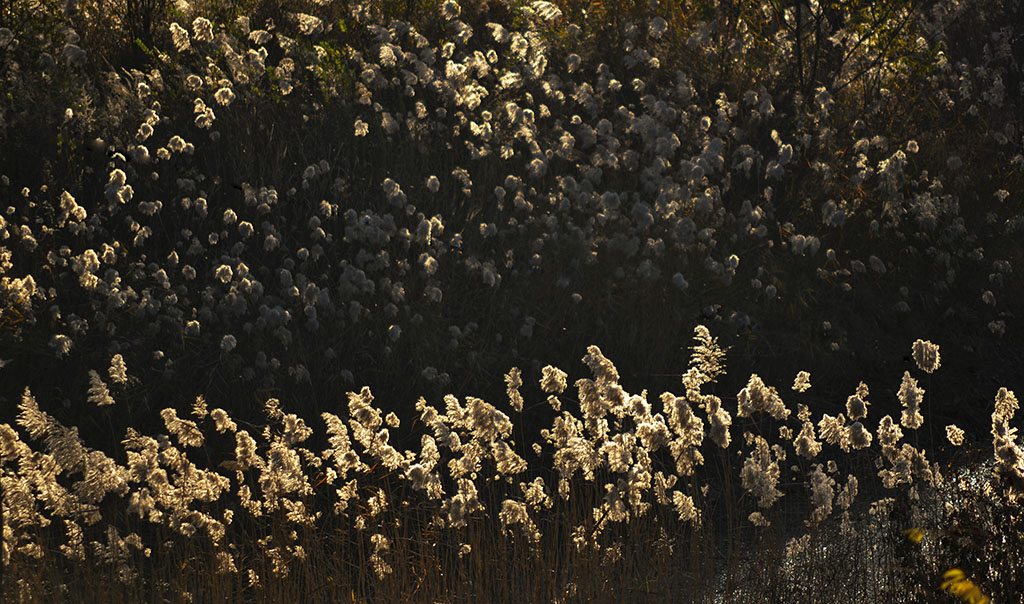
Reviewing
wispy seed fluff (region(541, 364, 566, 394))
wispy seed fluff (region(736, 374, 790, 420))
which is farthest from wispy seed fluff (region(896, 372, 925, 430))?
wispy seed fluff (region(541, 364, 566, 394))

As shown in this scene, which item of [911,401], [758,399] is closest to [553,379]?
[758,399]

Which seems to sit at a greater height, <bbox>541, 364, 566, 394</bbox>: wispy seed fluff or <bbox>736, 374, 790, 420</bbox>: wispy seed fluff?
<bbox>541, 364, 566, 394</bbox>: wispy seed fluff

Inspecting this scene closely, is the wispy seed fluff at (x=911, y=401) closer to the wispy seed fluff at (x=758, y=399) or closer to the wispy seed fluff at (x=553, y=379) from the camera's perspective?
the wispy seed fluff at (x=758, y=399)

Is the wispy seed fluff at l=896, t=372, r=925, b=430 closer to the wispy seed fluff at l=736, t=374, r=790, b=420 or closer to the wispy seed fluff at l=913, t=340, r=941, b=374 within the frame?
the wispy seed fluff at l=913, t=340, r=941, b=374

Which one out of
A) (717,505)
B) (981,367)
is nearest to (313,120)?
(717,505)

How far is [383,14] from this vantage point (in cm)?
932

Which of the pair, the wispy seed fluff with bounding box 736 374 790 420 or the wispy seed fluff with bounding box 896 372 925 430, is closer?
the wispy seed fluff with bounding box 736 374 790 420

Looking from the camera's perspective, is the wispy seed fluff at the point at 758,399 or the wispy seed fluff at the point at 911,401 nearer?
the wispy seed fluff at the point at 758,399

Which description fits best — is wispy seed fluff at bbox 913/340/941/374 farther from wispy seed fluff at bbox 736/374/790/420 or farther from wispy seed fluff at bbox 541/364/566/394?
wispy seed fluff at bbox 541/364/566/394

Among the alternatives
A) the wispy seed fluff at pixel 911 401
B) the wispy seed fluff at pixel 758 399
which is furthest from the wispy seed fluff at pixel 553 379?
the wispy seed fluff at pixel 911 401

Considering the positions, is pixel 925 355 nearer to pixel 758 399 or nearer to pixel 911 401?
pixel 911 401

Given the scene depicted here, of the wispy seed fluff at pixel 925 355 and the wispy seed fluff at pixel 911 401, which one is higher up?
the wispy seed fluff at pixel 925 355

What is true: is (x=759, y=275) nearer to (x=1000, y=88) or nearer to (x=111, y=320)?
(x=1000, y=88)

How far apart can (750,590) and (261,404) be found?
3283mm
